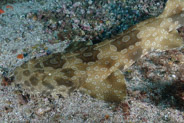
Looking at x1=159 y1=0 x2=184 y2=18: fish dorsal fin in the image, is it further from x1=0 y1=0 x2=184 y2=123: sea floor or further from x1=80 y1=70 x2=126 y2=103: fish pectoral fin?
x1=80 y1=70 x2=126 y2=103: fish pectoral fin

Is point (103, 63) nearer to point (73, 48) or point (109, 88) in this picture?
point (109, 88)

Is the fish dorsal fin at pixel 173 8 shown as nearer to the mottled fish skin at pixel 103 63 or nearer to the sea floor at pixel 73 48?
the mottled fish skin at pixel 103 63

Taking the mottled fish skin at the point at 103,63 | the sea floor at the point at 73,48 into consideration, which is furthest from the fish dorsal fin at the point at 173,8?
the sea floor at the point at 73,48

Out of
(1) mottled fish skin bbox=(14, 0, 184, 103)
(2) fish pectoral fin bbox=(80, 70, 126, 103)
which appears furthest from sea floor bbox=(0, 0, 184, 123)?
(1) mottled fish skin bbox=(14, 0, 184, 103)

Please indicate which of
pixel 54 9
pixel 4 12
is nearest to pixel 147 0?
pixel 54 9

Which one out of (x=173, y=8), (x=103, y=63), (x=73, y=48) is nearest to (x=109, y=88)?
(x=103, y=63)

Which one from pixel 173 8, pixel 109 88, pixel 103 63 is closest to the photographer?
pixel 109 88
